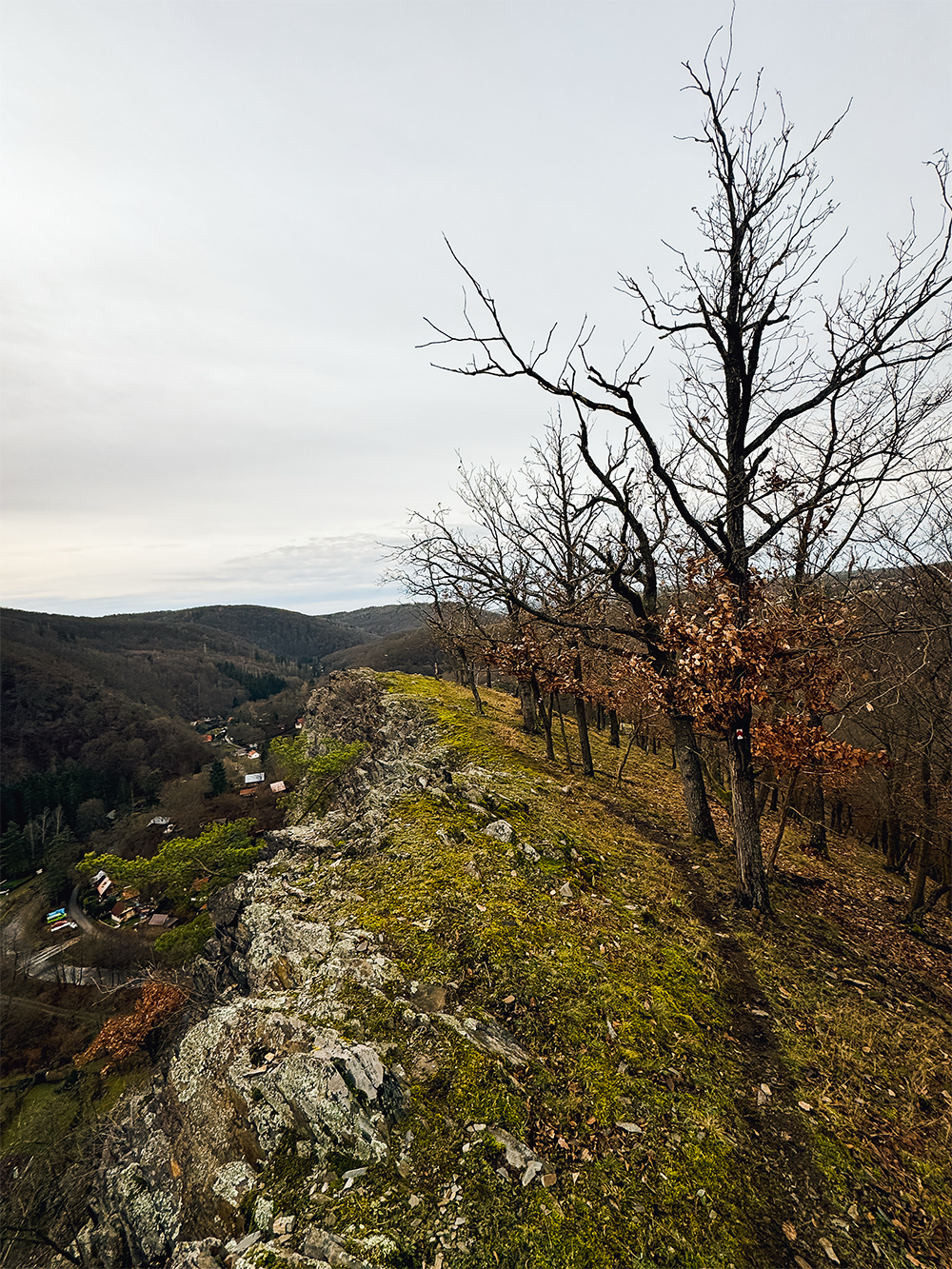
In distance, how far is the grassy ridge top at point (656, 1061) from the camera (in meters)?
3.43

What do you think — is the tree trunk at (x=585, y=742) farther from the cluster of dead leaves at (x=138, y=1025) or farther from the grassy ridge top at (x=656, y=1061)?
the cluster of dead leaves at (x=138, y=1025)

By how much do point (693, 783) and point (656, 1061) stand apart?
6.31m

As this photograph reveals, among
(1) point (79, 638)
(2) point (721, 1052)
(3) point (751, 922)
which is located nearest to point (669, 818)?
(3) point (751, 922)

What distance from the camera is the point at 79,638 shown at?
582ft

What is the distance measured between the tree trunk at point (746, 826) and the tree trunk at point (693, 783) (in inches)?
93.2

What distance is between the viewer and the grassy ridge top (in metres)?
3.43

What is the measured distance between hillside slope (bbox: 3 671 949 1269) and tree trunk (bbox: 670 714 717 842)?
70.2 inches

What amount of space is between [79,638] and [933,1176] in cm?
23233

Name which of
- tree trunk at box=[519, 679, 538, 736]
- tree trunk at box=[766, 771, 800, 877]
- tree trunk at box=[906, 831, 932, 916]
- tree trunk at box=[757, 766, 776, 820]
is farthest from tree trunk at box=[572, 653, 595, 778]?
tree trunk at box=[906, 831, 932, 916]

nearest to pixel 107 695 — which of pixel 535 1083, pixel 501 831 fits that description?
pixel 501 831

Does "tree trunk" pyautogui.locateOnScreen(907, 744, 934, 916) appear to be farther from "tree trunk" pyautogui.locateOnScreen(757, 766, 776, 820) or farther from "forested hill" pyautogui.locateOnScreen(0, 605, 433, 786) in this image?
"forested hill" pyautogui.locateOnScreen(0, 605, 433, 786)

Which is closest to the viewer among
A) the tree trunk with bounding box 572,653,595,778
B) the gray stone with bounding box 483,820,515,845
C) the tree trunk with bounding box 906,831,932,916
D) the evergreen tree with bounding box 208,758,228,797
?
the gray stone with bounding box 483,820,515,845

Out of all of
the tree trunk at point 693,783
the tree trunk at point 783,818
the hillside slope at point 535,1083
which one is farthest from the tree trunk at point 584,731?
the hillside slope at point 535,1083

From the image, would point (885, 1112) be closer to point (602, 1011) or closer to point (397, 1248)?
point (602, 1011)
